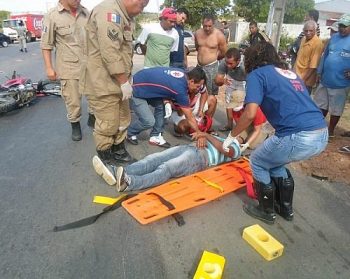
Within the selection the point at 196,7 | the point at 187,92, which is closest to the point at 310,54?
the point at 187,92

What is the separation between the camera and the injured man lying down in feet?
10.7

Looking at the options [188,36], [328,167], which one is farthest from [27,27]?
[328,167]

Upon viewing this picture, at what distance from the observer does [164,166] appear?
3402mm

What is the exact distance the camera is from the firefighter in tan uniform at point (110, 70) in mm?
3131

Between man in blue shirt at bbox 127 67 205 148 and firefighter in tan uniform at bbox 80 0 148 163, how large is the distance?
0.41m

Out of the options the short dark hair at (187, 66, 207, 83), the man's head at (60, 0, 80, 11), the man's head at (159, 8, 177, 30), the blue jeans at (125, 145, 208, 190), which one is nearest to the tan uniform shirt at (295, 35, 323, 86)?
the man's head at (159, 8, 177, 30)

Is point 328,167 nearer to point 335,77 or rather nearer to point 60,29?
point 335,77

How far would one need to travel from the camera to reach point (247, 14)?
4078 cm

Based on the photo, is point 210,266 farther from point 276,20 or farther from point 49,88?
point 276,20

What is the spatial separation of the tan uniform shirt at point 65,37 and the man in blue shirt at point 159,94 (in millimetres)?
879

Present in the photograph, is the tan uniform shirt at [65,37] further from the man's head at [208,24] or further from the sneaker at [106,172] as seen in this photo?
the man's head at [208,24]

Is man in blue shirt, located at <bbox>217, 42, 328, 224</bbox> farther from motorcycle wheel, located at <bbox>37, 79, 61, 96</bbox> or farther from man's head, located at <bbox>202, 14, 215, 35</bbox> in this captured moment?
motorcycle wheel, located at <bbox>37, 79, 61, 96</bbox>

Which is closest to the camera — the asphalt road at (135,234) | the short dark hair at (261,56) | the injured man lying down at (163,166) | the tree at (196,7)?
the asphalt road at (135,234)

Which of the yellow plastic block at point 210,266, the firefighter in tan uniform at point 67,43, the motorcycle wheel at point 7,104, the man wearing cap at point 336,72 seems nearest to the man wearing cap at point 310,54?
the man wearing cap at point 336,72
